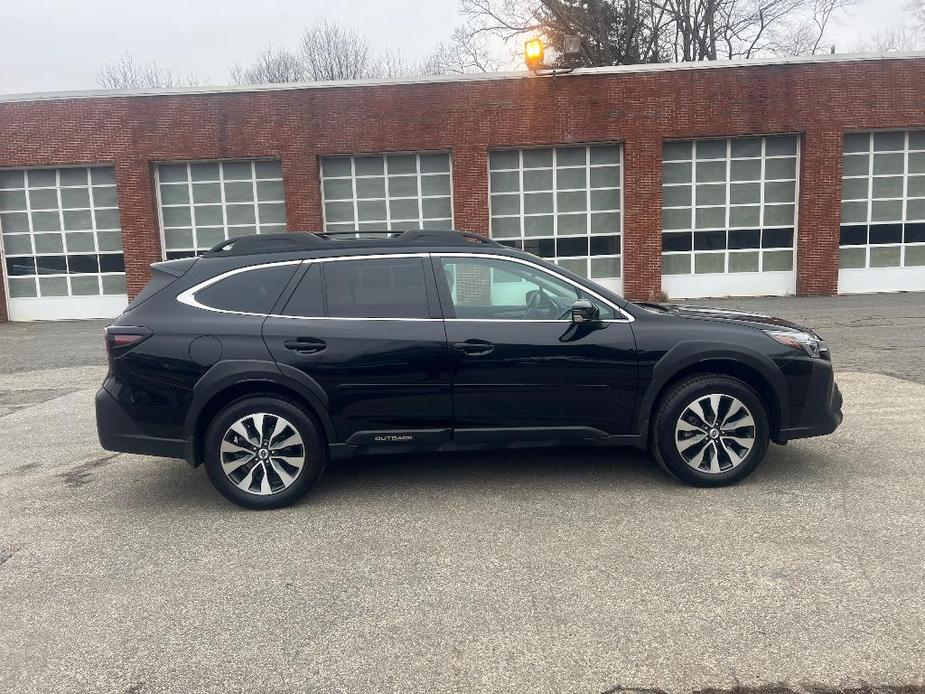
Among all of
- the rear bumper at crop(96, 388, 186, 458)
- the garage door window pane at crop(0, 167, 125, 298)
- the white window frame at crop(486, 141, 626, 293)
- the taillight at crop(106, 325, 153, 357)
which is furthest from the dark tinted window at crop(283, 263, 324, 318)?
the garage door window pane at crop(0, 167, 125, 298)

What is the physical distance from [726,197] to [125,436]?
1889cm

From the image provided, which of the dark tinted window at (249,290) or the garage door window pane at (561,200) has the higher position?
the garage door window pane at (561,200)

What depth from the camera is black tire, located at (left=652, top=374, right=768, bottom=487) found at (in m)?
4.65

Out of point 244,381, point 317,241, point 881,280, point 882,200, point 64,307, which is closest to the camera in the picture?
point 244,381

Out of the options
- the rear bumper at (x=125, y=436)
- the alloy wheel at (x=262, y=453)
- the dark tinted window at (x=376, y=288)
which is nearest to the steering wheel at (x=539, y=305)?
the dark tinted window at (x=376, y=288)

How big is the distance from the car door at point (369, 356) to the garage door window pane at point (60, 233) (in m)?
A: 18.2

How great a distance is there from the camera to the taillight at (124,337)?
14.9 ft

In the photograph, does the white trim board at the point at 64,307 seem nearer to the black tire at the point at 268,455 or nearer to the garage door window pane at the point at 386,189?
the garage door window pane at the point at 386,189

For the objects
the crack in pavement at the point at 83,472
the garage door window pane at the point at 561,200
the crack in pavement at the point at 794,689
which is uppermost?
the garage door window pane at the point at 561,200

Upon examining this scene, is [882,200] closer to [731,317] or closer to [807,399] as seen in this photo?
[731,317]

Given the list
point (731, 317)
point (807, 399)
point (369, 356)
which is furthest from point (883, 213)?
point (369, 356)

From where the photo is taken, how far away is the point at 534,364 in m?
4.58

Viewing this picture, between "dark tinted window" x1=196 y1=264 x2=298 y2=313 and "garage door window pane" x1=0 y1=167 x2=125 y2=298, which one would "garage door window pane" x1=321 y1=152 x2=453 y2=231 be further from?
"dark tinted window" x1=196 y1=264 x2=298 y2=313

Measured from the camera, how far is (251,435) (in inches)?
178
